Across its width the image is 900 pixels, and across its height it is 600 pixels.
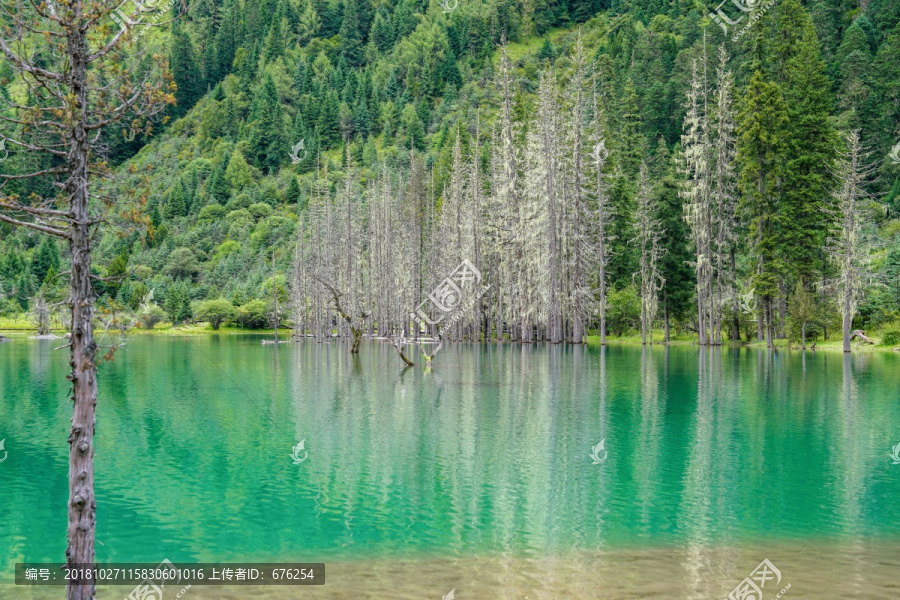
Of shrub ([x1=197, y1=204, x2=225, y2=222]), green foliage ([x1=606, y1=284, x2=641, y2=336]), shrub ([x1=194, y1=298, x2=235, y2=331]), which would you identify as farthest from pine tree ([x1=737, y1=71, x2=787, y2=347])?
shrub ([x1=197, y1=204, x2=225, y2=222])

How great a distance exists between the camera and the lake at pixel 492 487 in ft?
34.6

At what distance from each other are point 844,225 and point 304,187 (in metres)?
110

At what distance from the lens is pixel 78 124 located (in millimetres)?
7113

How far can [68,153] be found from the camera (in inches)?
287

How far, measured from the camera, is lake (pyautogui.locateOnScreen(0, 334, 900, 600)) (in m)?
10.5

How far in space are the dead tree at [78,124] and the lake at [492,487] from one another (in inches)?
146

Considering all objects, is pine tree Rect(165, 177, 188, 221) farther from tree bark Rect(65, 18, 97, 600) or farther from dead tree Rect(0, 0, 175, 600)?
tree bark Rect(65, 18, 97, 600)

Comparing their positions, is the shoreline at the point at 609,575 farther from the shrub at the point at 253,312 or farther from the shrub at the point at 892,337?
the shrub at the point at 253,312

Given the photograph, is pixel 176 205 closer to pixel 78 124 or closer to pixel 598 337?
pixel 598 337

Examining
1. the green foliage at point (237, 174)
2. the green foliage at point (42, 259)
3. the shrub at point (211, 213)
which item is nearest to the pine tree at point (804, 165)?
the green foliage at point (42, 259)

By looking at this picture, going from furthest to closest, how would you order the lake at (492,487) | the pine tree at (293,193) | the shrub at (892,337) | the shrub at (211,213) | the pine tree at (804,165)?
the pine tree at (293,193) → the shrub at (211,213) → the pine tree at (804,165) → the shrub at (892,337) → the lake at (492,487)

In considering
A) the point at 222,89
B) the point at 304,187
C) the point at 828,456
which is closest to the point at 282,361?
the point at 828,456

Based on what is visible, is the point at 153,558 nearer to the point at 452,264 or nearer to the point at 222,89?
the point at 452,264

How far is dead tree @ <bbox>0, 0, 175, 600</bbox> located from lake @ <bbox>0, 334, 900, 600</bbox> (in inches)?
146
